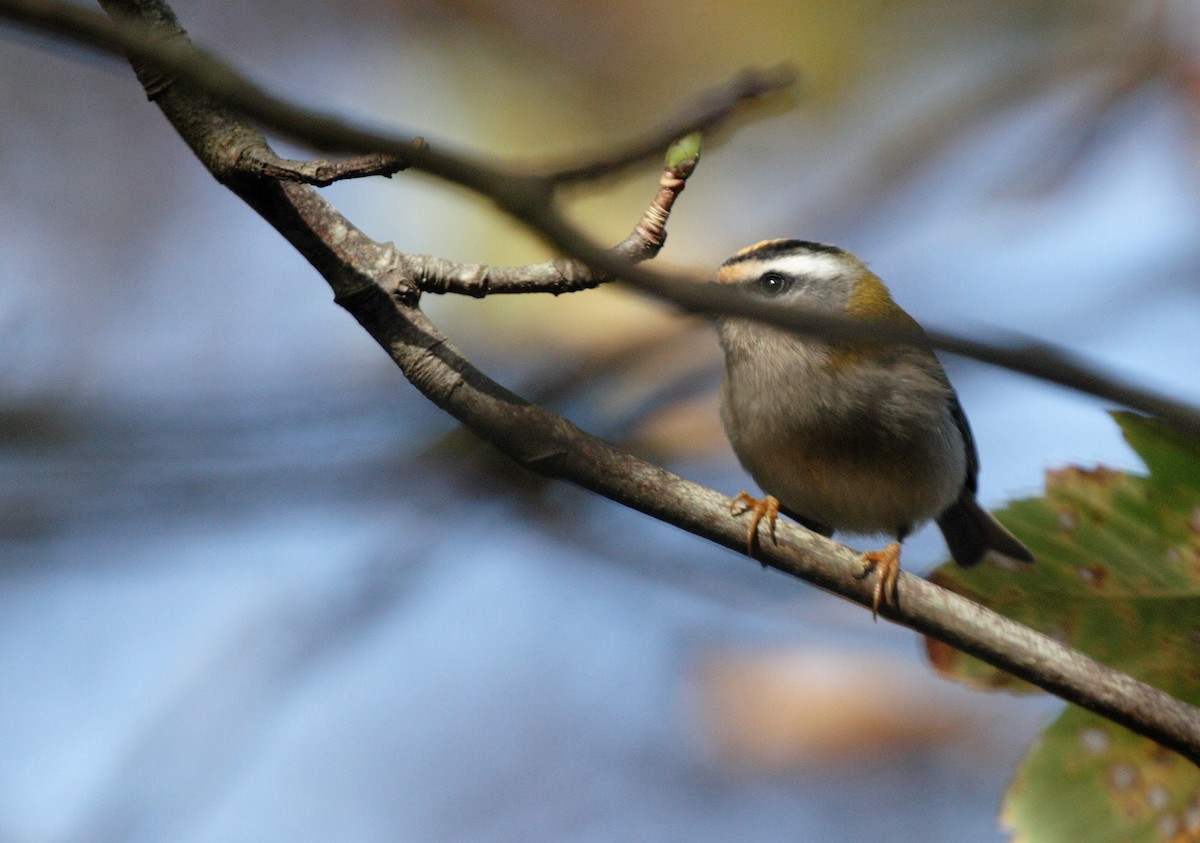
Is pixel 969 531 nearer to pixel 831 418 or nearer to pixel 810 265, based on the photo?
pixel 810 265

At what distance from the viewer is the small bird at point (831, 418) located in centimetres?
307

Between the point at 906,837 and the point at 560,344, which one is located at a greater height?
the point at 560,344

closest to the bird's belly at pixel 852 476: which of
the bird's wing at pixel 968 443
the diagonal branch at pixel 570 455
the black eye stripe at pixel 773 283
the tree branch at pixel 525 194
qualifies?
the bird's wing at pixel 968 443

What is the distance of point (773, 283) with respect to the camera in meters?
3.52

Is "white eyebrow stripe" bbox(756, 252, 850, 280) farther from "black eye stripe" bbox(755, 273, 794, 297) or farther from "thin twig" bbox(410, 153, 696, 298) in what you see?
"thin twig" bbox(410, 153, 696, 298)

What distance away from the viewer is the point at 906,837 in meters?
5.59

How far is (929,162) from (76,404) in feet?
9.21

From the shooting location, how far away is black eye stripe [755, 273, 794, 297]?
3.50 meters

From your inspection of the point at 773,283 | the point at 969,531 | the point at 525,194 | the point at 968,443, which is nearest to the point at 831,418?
the point at 773,283

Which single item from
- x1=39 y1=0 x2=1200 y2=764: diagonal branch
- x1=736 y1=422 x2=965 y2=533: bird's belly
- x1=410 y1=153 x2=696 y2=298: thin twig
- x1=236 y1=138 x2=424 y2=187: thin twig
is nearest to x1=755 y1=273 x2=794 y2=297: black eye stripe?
x1=736 y1=422 x2=965 y2=533: bird's belly

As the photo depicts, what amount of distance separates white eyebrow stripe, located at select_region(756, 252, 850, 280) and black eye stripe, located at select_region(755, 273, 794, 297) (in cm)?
2

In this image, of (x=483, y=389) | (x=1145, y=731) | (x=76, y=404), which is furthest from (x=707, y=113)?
(x=76, y=404)

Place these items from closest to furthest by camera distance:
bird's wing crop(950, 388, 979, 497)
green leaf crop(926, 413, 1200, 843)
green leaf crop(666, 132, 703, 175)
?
green leaf crop(666, 132, 703, 175)
green leaf crop(926, 413, 1200, 843)
bird's wing crop(950, 388, 979, 497)

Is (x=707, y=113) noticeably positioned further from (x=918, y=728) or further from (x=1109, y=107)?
(x=918, y=728)
